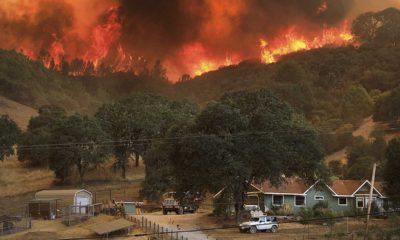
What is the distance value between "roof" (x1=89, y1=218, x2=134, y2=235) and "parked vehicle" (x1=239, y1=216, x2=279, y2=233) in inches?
461

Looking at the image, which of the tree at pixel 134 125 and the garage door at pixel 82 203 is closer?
the garage door at pixel 82 203

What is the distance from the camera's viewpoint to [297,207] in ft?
255

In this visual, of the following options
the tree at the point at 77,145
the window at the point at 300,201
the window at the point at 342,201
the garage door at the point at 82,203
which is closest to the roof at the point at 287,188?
the window at the point at 300,201

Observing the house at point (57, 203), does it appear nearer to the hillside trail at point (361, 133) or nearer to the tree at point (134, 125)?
the tree at point (134, 125)

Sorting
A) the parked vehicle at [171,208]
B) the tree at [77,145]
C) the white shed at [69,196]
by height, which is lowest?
the parked vehicle at [171,208]

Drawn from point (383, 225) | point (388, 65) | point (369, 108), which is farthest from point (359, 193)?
point (388, 65)

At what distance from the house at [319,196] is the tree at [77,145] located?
31211 millimetres

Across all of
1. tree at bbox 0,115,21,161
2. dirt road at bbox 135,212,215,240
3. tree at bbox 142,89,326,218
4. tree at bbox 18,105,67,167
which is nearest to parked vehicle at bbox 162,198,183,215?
dirt road at bbox 135,212,215,240

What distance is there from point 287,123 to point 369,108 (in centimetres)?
9380

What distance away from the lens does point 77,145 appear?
93.7 metres

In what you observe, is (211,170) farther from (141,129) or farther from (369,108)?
(369,108)

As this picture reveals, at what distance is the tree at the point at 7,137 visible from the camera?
98.8 m

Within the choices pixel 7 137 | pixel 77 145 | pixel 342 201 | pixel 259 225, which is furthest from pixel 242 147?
pixel 7 137

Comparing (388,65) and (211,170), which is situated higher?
(388,65)
